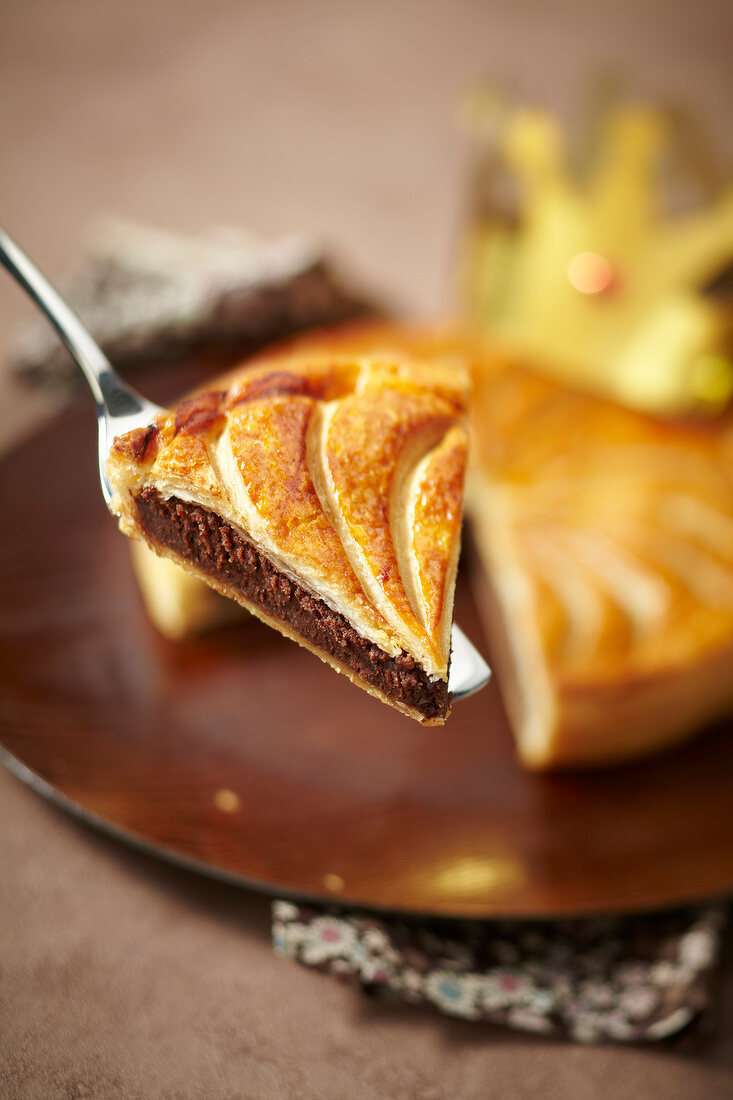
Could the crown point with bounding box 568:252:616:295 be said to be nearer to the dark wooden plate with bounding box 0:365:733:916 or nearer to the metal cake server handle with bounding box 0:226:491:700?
the dark wooden plate with bounding box 0:365:733:916

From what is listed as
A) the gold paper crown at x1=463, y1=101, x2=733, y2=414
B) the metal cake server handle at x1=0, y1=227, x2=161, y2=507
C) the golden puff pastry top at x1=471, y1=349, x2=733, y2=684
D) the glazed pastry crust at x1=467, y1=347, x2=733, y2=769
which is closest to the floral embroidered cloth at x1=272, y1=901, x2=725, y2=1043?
the glazed pastry crust at x1=467, y1=347, x2=733, y2=769

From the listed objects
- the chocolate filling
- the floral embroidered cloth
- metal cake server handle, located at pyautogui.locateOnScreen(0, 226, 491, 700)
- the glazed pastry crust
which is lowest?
the floral embroidered cloth

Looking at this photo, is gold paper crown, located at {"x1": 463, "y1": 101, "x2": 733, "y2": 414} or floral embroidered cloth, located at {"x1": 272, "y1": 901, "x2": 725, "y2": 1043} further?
gold paper crown, located at {"x1": 463, "y1": 101, "x2": 733, "y2": 414}

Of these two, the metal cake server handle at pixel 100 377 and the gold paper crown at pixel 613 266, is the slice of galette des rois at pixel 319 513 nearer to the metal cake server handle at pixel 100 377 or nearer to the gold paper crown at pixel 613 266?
the metal cake server handle at pixel 100 377

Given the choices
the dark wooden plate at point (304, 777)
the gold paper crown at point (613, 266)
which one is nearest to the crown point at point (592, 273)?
the gold paper crown at point (613, 266)

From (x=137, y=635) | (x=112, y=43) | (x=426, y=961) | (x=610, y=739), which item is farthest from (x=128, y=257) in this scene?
(x=426, y=961)

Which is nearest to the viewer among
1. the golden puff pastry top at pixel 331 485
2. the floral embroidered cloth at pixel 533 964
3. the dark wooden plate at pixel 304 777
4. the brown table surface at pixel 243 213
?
the golden puff pastry top at pixel 331 485

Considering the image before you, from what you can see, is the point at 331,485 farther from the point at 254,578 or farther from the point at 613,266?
the point at 613,266
